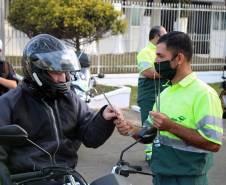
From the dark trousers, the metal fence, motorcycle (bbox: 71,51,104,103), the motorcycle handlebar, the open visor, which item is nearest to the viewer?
the motorcycle handlebar

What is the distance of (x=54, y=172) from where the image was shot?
8.34ft

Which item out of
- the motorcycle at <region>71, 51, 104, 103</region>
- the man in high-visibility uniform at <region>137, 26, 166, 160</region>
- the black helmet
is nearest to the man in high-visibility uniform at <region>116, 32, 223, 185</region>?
the black helmet

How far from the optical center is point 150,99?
7117 millimetres

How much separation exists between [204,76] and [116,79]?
10.4ft

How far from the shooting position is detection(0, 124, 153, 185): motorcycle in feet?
7.97

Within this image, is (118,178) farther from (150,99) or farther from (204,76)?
(204,76)

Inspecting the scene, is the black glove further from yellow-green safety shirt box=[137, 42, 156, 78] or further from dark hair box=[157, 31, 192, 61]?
yellow-green safety shirt box=[137, 42, 156, 78]

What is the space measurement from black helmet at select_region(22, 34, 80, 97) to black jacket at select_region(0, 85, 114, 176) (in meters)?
0.09

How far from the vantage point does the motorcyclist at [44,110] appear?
2.80 meters

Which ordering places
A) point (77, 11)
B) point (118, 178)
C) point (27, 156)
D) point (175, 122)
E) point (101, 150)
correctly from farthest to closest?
point (77, 11) → point (101, 150) → point (175, 122) → point (27, 156) → point (118, 178)

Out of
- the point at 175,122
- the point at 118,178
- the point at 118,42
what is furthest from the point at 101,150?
the point at 118,42

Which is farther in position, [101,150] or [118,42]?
[118,42]

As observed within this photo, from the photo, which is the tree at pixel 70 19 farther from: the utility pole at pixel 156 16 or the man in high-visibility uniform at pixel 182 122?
the man in high-visibility uniform at pixel 182 122

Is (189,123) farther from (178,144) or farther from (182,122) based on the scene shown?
(178,144)
